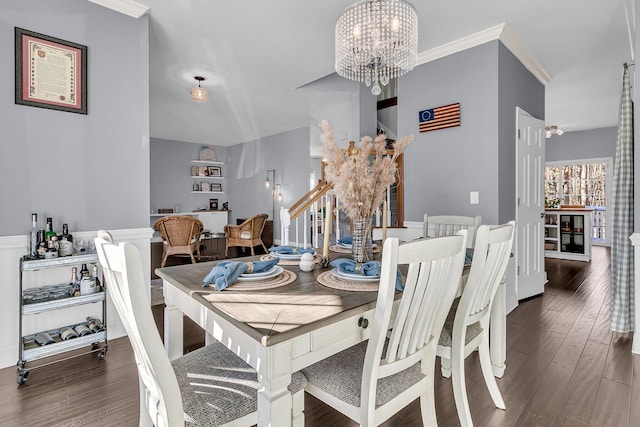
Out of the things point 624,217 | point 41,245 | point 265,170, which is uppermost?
point 265,170

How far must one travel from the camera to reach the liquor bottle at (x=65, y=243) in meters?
2.23

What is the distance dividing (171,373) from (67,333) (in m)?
1.84

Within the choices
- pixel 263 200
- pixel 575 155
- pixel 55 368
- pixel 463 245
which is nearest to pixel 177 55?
pixel 55 368

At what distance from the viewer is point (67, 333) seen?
2.25 meters

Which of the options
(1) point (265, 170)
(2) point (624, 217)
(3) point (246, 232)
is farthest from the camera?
(1) point (265, 170)

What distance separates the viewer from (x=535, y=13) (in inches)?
112

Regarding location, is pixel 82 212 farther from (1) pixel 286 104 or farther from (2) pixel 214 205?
(2) pixel 214 205

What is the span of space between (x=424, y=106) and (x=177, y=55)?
274 cm

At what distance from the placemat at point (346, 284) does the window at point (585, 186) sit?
805 centimetres

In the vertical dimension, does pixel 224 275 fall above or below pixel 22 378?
above

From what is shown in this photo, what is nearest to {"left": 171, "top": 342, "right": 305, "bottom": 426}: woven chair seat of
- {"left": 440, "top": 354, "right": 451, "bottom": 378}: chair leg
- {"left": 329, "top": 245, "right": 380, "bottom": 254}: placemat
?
{"left": 329, "top": 245, "right": 380, "bottom": 254}: placemat

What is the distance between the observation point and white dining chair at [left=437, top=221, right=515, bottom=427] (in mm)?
1449

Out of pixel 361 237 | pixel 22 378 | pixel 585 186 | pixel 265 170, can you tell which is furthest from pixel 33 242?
pixel 585 186

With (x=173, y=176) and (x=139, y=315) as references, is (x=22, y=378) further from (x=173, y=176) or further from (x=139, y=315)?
(x=173, y=176)
